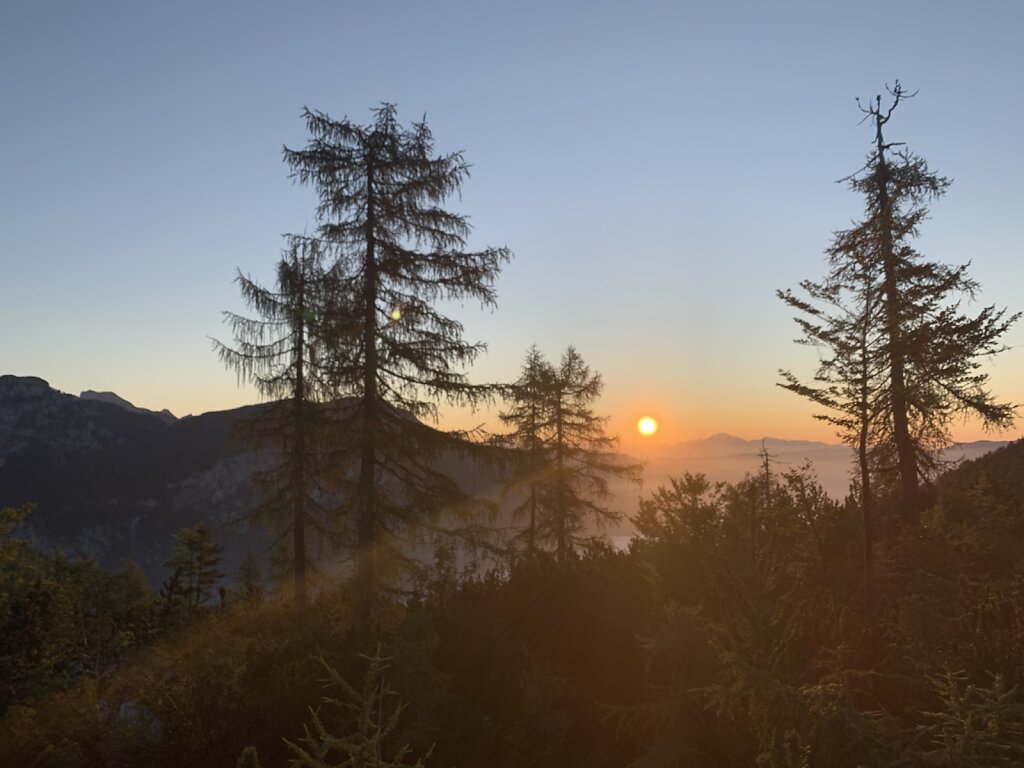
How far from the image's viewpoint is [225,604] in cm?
2205

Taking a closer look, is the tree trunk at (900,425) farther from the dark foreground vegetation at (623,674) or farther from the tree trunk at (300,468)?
the tree trunk at (300,468)

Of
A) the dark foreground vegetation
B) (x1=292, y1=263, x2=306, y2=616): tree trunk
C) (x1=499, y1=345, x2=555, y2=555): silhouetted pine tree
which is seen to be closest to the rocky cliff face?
(x1=499, y1=345, x2=555, y2=555): silhouetted pine tree

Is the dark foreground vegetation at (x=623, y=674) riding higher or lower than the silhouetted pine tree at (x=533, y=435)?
lower

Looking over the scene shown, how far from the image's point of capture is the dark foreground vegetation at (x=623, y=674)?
13.0 feet

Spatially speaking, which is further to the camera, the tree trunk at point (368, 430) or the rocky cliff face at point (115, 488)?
the rocky cliff face at point (115, 488)

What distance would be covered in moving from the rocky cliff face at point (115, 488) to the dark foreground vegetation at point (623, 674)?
16997 centimetres

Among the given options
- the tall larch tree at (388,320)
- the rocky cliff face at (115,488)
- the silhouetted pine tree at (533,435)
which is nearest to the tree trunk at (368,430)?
the tall larch tree at (388,320)

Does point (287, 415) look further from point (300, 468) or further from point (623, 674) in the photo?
point (623, 674)

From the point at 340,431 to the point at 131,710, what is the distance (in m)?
6.97

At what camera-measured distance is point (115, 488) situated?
180 metres

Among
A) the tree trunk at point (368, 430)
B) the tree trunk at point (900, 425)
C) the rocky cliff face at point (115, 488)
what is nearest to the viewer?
the tree trunk at point (368, 430)

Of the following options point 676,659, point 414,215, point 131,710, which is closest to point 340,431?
point 414,215

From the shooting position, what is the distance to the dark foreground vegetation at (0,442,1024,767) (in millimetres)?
3977

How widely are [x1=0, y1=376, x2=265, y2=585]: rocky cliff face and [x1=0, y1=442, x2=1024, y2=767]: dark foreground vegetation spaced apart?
16997 centimetres
